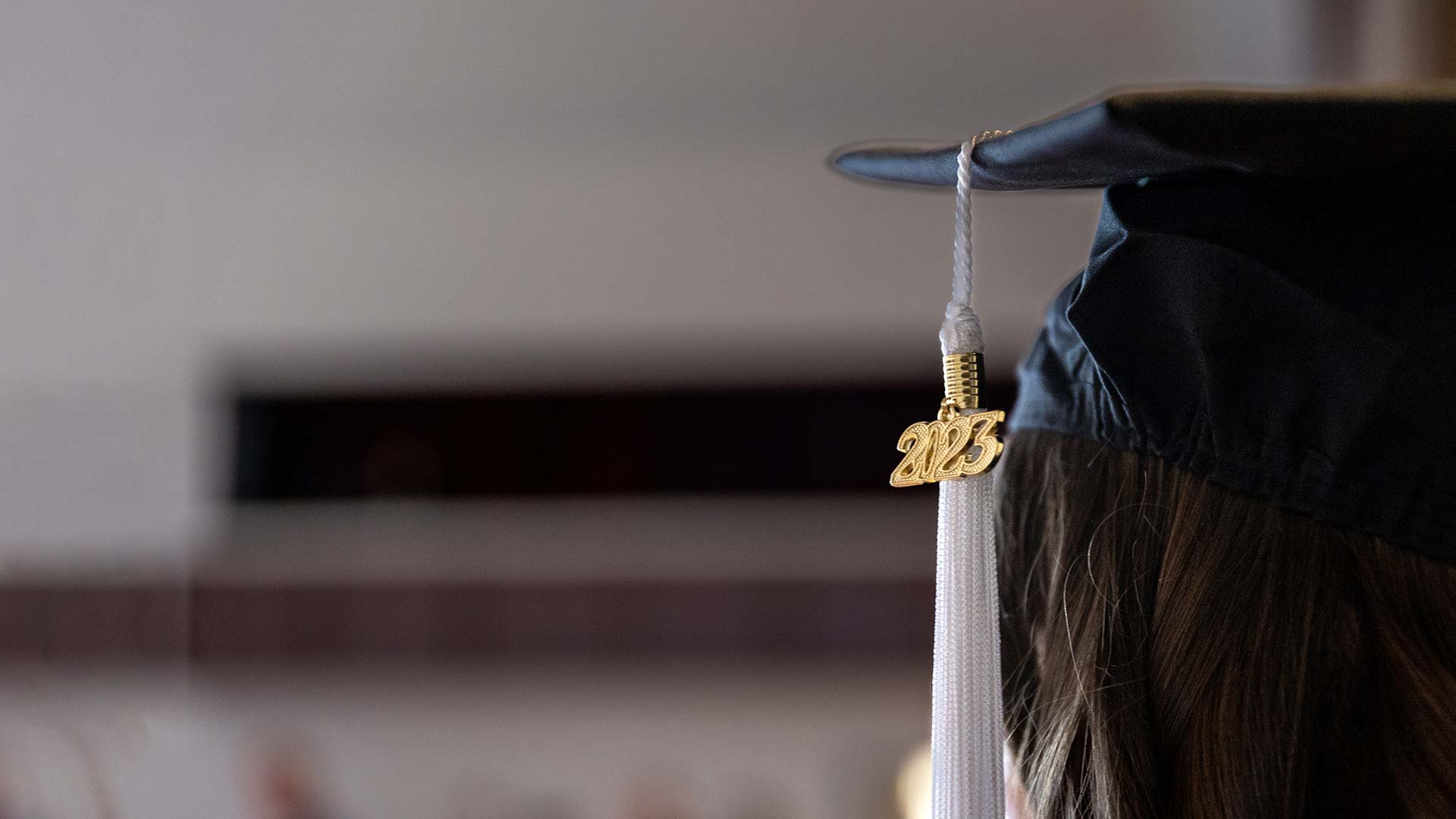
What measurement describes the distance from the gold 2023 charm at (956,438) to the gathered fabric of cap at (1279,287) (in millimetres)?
45

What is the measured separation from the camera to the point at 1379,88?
0.38 meters

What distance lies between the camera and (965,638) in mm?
460

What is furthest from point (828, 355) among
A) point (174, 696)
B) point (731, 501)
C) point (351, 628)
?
point (174, 696)

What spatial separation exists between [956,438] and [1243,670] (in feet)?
0.43

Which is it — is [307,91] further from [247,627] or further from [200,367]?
[247,627]

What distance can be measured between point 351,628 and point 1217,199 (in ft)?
11.2

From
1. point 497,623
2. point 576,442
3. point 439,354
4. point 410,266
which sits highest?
point 410,266

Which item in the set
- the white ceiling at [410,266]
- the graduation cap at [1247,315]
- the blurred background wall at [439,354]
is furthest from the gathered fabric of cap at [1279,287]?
the white ceiling at [410,266]

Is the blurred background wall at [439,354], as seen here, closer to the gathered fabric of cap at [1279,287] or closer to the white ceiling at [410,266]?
the white ceiling at [410,266]

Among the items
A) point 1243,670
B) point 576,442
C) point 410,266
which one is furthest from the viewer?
point 410,266

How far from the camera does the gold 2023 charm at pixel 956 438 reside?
→ 45 cm

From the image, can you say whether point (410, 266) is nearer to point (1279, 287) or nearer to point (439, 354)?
point (439, 354)

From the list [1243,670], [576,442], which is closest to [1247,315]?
[1243,670]

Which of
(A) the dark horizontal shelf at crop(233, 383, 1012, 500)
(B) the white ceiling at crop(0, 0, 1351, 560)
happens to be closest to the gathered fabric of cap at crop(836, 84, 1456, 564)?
(B) the white ceiling at crop(0, 0, 1351, 560)
